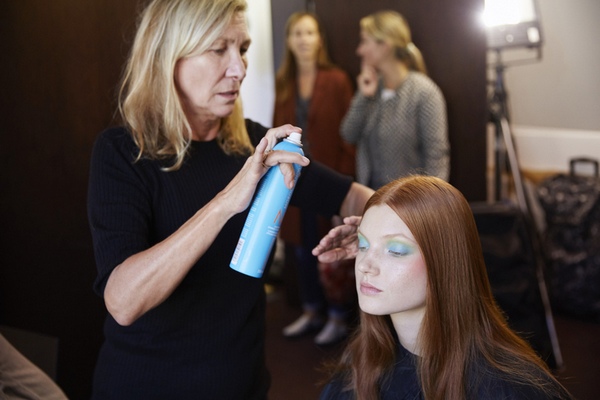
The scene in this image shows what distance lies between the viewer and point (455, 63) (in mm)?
2857

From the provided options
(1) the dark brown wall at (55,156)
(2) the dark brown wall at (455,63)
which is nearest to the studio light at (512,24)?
(2) the dark brown wall at (455,63)

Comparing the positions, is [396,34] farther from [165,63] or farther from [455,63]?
[165,63]

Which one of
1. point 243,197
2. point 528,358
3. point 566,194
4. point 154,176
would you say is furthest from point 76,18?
point 566,194

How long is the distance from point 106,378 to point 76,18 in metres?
1.07

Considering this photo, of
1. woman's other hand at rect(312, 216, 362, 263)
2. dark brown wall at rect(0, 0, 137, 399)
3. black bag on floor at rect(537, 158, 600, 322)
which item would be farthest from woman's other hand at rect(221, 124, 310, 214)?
black bag on floor at rect(537, 158, 600, 322)

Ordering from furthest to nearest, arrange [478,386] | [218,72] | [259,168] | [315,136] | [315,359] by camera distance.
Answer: [315,136] < [315,359] < [218,72] < [478,386] < [259,168]

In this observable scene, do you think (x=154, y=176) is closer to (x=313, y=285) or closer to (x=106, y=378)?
(x=106, y=378)

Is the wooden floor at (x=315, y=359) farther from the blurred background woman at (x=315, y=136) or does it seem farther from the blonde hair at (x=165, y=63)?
the blonde hair at (x=165, y=63)

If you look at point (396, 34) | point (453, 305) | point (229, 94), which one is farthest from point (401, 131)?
point (453, 305)

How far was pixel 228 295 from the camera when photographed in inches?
58.3

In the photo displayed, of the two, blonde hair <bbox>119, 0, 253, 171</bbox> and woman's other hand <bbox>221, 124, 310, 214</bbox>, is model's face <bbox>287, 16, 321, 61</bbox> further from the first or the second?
woman's other hand <bbox>221, 124, 310, 214</bbox>

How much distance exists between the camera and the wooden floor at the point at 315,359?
2.79 m

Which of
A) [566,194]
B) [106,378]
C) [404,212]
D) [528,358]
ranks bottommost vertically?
[566,194]

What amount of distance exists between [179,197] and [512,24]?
81.9 inches
